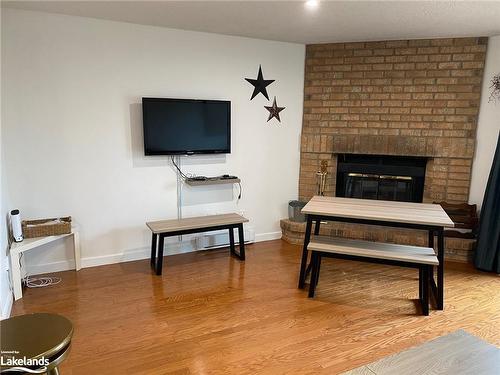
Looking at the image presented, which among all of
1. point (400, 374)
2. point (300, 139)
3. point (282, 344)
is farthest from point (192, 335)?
point (300, 139)

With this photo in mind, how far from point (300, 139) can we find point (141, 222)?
6.88ft

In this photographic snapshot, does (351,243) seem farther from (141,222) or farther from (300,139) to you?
(141,222)

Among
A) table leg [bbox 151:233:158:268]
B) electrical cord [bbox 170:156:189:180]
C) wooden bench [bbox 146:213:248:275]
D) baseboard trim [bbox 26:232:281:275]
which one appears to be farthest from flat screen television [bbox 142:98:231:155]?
baseboard trim [bbox 26:232:281:275]

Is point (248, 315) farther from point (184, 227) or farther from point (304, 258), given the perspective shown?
point (184, 227)

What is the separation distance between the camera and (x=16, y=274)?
9.45 ft

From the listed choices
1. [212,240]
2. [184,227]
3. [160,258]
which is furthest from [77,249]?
[212,240]

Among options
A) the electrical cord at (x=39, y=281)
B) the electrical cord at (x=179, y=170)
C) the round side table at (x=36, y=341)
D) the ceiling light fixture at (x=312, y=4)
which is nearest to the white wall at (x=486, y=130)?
the ceiling light fixture at (x=312, y=4)

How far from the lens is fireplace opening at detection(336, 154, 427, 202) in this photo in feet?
13.8

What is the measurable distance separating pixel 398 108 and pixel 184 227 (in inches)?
106

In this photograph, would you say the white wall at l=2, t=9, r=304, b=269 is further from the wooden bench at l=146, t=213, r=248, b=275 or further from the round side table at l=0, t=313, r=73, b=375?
the round side table at l=0, t=313, r=73, b=375

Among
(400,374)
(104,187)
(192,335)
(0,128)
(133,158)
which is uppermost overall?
(0,128)

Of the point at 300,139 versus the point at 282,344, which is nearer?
the point at 282,344

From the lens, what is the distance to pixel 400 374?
1539 mm

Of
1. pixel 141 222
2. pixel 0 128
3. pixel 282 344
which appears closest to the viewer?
pixel 282 344
